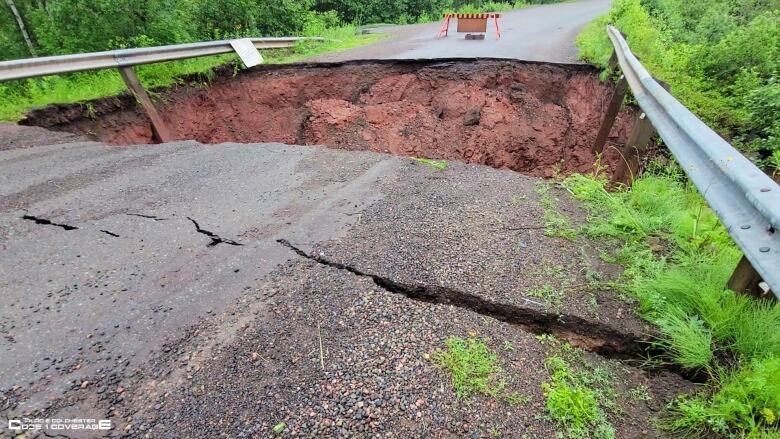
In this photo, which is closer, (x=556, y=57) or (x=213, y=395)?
(x=213, y=395)

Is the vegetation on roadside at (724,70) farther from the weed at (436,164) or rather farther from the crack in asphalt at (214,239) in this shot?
the crack in asphalt at (214,239)

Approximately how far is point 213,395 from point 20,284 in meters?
1.82

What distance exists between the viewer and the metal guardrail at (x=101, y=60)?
5590mm

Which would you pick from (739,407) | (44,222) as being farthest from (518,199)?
(44,222)

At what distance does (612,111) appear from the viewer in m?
6.26

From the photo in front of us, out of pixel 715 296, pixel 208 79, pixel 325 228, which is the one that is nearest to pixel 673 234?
pixel 715 296

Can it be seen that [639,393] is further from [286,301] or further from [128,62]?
[128,62]

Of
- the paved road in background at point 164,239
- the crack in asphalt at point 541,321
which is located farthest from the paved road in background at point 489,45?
the crack in asphalt at point 541,321

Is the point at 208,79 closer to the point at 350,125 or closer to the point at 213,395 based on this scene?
the point at 350,125

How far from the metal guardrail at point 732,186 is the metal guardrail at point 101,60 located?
276 inches

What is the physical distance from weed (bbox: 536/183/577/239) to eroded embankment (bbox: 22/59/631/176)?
415cm

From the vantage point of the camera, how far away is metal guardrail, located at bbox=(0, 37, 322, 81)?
18.3 ft

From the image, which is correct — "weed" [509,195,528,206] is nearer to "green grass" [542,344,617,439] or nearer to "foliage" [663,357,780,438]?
"green grass" [542,344,617,439]

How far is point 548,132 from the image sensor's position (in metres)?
7.88
